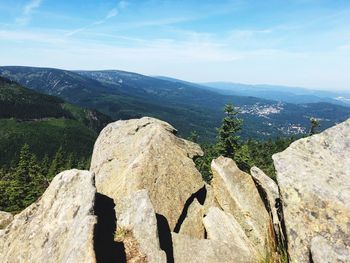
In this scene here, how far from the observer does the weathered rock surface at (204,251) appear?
55.4ft

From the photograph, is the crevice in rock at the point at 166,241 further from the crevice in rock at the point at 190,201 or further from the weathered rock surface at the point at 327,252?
the weathered rock surface at the point at 327,252

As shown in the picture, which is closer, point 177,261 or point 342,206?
point 342,206

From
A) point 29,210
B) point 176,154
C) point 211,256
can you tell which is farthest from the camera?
point 176,154

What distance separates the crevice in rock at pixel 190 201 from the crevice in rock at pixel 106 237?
5.69 meters

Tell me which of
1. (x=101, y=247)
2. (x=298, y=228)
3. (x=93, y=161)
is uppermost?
(x=298, y=228)

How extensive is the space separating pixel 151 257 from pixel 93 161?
18206 mm

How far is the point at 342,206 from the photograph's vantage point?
13211mm

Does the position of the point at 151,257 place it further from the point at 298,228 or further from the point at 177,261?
the point at 298,228

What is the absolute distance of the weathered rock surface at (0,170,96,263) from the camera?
46.7ft

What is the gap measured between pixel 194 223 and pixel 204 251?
590 centimetres

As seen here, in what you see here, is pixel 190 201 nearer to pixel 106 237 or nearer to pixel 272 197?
pixel 272 197

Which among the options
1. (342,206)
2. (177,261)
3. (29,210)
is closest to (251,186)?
(177,261)

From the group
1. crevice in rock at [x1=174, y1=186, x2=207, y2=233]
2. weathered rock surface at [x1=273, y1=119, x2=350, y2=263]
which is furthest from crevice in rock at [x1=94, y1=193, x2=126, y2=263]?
weathered rock surface at [x1=273, y1=119, x2=350, y2=263]

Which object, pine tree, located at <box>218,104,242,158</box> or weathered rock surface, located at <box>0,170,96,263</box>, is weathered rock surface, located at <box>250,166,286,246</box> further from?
pine tree, located at <box>218,104,242,158</box>
